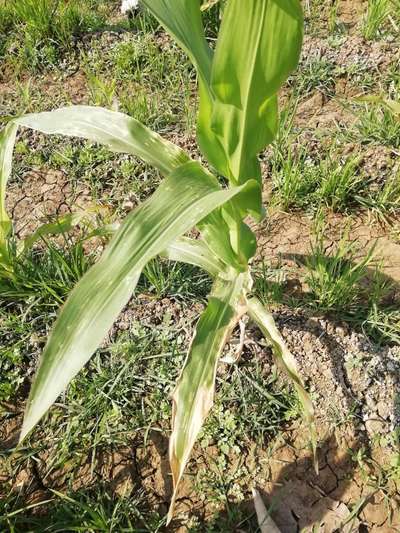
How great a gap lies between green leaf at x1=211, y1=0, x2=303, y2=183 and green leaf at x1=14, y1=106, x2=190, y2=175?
0.20m

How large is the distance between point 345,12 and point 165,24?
1.78 meters

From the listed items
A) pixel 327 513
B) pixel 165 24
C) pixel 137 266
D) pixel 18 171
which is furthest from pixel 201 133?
pixel 18 171

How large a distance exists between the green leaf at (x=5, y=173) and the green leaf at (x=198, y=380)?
2.25 ft

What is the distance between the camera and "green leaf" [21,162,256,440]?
2.57ft

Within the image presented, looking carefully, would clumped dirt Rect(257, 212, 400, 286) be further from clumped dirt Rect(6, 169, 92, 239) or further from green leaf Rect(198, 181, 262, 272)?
clumped dirt Rect(6, 169, 92, 239)

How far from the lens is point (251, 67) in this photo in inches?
32.7

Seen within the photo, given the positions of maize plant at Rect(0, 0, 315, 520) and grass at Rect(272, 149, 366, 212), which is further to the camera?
grass at Rect(272, 149, 366, 212)

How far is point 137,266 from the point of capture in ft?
2.74

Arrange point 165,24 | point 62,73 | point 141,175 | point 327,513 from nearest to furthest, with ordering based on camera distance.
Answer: point 165,24
point 327,513
point 141,175
point 62,73

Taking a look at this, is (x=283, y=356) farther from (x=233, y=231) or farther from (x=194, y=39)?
(x=194, y=39)

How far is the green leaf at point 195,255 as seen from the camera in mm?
1305

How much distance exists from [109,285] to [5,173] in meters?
0.75

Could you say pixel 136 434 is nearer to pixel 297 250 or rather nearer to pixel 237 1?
pixel 297 250

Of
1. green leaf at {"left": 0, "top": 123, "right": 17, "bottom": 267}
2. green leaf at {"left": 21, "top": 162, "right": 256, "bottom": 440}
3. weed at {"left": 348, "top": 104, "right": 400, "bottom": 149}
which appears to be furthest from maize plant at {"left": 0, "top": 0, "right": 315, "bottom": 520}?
weed at {"left": 348, "top": 104, "right": 400, "bottom": 149}
